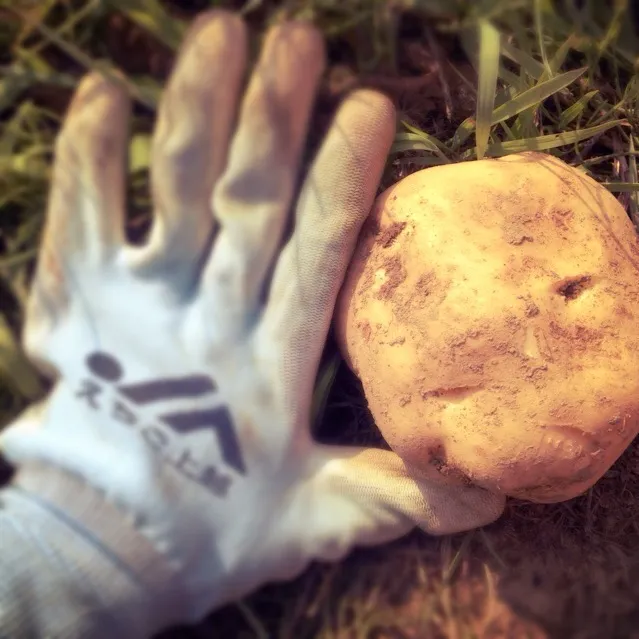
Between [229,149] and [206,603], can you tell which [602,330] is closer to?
[229,149]

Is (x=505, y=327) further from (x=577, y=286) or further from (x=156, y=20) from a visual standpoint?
(x=156, y=20)

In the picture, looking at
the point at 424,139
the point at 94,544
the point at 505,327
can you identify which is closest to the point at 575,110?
the point at 424,139

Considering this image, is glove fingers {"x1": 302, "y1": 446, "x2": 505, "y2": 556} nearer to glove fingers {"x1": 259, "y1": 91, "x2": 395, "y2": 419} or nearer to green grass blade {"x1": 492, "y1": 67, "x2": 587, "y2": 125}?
glove fingers {"x1": 259, "y1": 91, "x2": 395, "y2": 419}

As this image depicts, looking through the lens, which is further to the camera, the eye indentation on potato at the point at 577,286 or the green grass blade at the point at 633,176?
the green grass blade at the point at 633,176

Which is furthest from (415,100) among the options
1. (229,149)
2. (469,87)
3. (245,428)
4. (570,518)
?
(570,518)

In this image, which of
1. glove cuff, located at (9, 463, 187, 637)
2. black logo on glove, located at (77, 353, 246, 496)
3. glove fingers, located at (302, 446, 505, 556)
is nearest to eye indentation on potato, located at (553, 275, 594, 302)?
glove fingers, located at (302, 446, 505, 556)

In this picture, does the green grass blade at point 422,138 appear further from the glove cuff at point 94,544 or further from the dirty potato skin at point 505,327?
the glove cuff at point 94,544

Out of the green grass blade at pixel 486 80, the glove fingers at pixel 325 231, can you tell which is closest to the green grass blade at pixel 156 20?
the glove fingers at pixel 325 231
